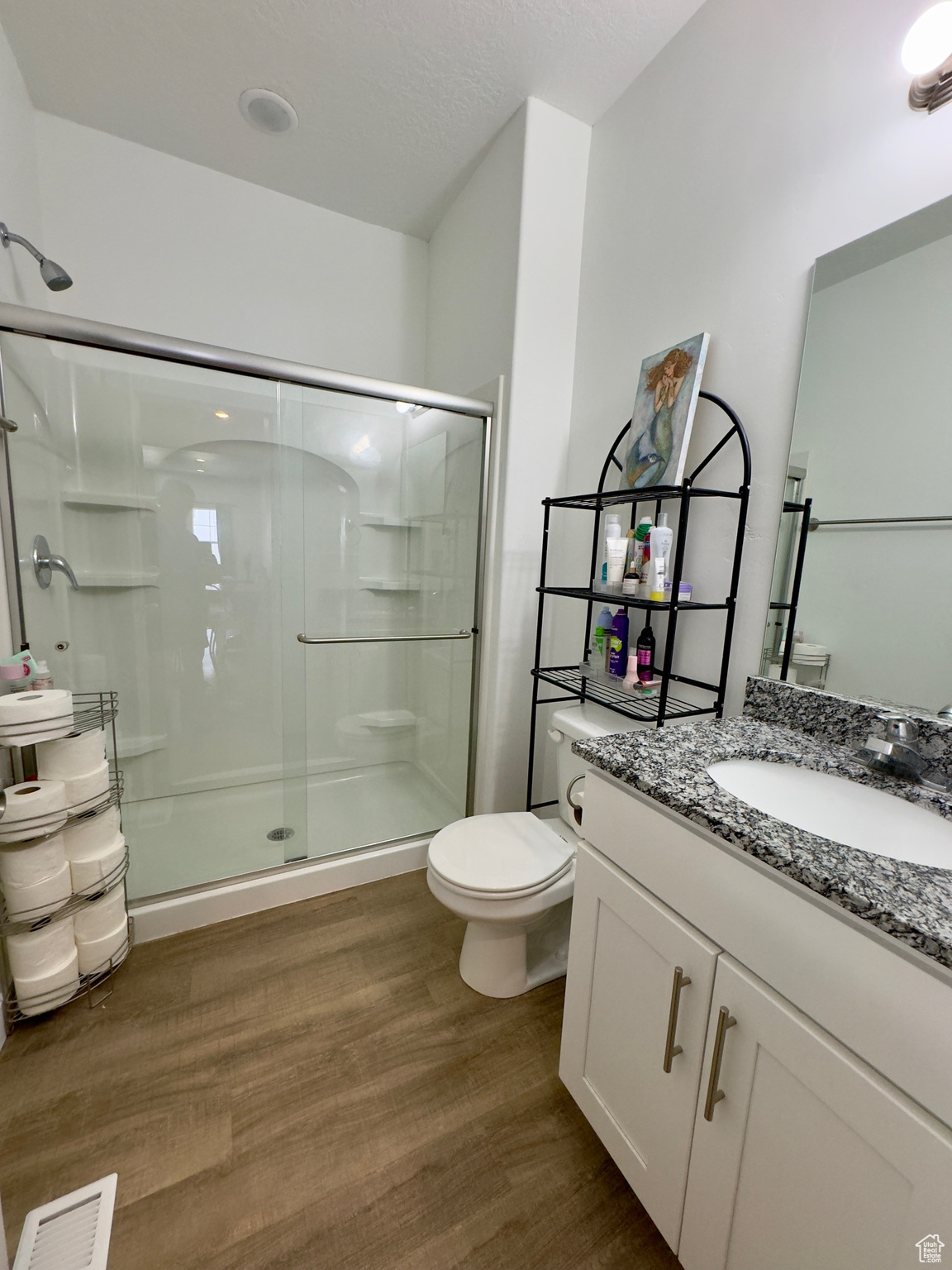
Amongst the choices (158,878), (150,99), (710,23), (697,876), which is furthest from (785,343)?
(158,878)

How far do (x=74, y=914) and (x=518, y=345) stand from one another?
2.12 m

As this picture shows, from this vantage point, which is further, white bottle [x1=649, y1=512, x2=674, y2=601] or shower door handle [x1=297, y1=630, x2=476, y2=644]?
shower door handle [x1=297, y1=630, x2=476, y2=644]

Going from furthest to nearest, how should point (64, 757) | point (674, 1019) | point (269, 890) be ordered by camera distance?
1. point (269, 890)
2. point (64, 757)
3. point (674, 1019)

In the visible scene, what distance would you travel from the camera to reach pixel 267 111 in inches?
67.4

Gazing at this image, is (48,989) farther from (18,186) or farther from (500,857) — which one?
(18,186)

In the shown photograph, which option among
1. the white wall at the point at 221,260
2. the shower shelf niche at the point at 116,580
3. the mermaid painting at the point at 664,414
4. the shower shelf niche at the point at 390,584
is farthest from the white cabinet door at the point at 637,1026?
the white wall at the point at 221,260

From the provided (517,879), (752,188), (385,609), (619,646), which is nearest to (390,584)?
(385,609)

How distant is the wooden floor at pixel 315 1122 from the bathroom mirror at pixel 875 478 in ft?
3.74

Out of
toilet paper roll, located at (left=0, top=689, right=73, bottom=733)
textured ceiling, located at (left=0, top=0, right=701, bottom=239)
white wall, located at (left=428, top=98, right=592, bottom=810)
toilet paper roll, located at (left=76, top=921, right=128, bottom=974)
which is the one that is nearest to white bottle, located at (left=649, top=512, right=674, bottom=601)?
white wall, located at (left=428, top=98, right=592, bottom=810)

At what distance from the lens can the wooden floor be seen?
3.06 feet

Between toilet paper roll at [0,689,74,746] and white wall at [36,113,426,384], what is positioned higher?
white wall at [36,113,426,384]

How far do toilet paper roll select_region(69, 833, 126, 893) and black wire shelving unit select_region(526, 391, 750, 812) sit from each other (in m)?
1.23

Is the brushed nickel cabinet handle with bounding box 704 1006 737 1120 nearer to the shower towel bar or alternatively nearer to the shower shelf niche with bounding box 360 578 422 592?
the shower towel bar

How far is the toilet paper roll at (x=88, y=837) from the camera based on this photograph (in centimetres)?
135
